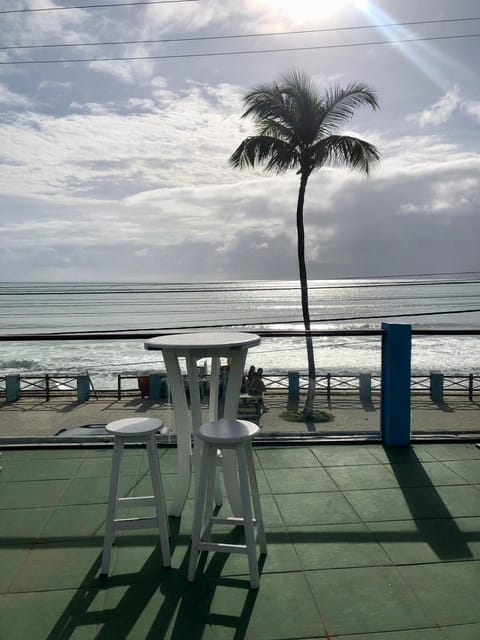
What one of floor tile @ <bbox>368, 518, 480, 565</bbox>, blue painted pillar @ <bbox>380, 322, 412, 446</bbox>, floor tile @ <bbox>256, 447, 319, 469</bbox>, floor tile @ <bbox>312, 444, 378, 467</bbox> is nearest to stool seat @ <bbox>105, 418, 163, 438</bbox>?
floor tile @ <bbox>368, 518, 480, 565</bbox>

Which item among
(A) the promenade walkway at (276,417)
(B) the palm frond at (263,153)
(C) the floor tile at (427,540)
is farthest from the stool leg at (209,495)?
(B) the palm frond at (263,153)

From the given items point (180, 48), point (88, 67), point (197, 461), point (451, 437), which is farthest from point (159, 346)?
point (88, 67)

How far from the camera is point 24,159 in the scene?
11930 millimetres

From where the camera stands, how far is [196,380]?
288 cm

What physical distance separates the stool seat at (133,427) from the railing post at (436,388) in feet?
39.4

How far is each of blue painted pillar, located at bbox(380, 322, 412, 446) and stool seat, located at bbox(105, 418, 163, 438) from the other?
2.49m

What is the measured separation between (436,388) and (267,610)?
12729mm

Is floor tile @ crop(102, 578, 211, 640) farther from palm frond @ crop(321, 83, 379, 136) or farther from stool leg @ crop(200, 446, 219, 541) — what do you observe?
palm frond @ crop(321, 83, 379, 136)

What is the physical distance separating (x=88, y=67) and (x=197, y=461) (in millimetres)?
10582

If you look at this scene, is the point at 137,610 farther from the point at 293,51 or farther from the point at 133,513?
the point at 293,51

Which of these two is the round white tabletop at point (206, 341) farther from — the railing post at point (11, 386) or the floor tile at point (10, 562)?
the railing post at point (11, 386)

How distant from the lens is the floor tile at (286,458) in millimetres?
3875

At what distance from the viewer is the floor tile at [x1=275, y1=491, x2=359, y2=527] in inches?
117

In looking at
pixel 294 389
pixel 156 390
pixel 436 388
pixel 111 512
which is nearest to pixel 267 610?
pixel 111 512
